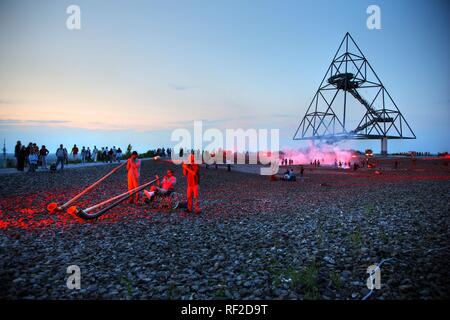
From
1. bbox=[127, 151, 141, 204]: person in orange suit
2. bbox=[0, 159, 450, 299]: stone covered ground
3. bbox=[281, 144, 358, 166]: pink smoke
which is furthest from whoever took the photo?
bbox=[281, 144, 358, 166]: pink smoke

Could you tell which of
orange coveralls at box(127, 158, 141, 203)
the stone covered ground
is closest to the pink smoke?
the stone covered ground

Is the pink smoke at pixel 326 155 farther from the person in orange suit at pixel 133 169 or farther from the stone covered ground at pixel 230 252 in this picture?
the person in orange suit at pixel 133 169

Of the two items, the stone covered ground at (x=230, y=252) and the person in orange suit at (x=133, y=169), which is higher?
the person in orange suit at (x=133, y=169)

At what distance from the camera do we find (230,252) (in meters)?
7.77

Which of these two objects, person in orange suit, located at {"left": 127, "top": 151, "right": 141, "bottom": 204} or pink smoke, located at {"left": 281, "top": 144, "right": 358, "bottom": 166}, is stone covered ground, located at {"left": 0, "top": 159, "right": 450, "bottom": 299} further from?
pink smoke, located at {"left": 281, "top": 144, "right": 358, "bottom": 166}

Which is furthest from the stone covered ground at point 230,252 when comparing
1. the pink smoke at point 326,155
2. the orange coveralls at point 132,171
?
the pink smoke at point 326,155

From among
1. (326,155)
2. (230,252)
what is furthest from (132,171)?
(326,155)

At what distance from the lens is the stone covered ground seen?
18.5 ft

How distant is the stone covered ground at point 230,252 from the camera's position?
565cm

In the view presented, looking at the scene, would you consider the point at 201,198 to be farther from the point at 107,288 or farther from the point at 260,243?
the point at 107,288
